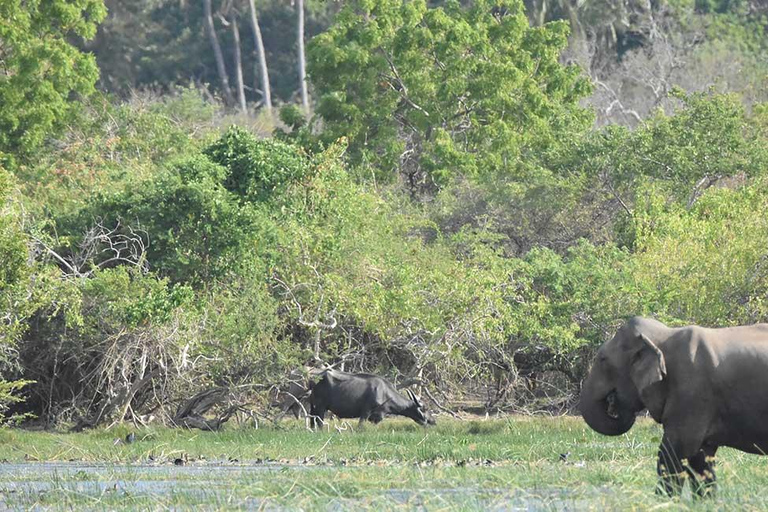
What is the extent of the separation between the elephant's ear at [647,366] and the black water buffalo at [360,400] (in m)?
11.8

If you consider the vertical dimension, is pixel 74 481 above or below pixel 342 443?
above

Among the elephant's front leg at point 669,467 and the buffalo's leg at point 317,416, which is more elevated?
the elephant's front leg at point 669,467

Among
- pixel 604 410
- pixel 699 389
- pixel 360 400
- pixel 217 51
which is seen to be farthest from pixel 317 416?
pixel 217 51

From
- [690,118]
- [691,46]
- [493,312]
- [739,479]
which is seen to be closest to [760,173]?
[690,118]

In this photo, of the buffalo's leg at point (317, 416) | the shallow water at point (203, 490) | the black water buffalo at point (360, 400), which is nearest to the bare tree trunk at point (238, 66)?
the buffalo's leg at point (317, 416)

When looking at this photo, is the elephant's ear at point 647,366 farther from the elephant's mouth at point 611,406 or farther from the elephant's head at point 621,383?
the elephant's mouth at point 611,406

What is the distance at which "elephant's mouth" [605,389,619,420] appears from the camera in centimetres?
1375

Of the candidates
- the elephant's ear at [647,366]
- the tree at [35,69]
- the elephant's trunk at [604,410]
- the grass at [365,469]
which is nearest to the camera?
the grass at [365,469]

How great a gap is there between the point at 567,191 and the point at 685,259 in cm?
746

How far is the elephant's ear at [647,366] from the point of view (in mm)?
13078

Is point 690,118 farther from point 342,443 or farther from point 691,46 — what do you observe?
point 691,46

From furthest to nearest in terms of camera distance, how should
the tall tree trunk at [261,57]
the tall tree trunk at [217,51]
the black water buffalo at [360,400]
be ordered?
the tall tree trunk at [217,51], the tall tree trunk at [261,57], the black water buffalo at [360,400]

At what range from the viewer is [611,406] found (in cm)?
1379

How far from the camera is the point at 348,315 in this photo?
85.4 ft
